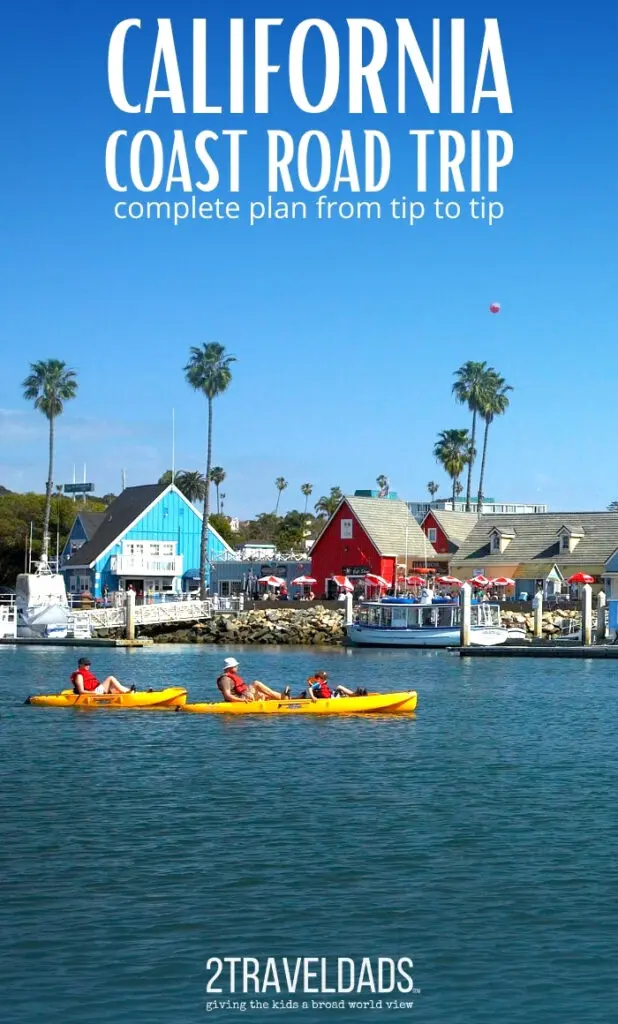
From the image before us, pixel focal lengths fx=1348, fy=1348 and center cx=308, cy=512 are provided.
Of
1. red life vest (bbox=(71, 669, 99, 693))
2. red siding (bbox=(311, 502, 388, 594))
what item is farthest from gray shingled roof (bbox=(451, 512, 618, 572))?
red life vest (bbox=(71, 669, 99, 693))

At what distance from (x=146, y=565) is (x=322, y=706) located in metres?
63.9

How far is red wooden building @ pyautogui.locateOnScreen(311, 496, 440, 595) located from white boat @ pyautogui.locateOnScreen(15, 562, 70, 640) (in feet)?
70.5

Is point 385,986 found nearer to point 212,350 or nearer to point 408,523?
point 408,523

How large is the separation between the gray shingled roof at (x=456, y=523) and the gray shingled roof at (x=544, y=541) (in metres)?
2.56

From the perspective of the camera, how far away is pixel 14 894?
18422 mm

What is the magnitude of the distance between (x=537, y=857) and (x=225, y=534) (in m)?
135

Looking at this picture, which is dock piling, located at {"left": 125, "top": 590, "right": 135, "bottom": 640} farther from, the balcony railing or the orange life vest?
the orange life vest

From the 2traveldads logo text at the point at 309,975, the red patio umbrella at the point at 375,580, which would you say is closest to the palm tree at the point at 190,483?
the red patio umbrella at the point at 375,580

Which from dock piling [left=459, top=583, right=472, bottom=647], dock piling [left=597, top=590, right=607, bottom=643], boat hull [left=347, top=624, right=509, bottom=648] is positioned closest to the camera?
dock piling [left=459, top=583, right=472, bottom=647]

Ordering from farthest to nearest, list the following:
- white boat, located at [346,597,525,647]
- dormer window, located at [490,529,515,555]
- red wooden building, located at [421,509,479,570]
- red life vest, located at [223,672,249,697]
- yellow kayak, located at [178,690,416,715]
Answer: red wooden building, located at [421,509,479,570] < dormer window, located at [490,529,515,555] < white boat, located at [346,597,525,647] < red life vest, located at [223,672,249,697] < yellow kayak, located at [178,690,416,715]

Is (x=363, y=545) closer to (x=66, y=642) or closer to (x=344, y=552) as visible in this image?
(x=344, y=552)

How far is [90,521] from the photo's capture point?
351 ft

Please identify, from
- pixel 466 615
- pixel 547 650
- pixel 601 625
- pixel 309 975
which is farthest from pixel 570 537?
pixel 309 975

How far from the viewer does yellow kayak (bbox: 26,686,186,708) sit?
4081 centimetres
